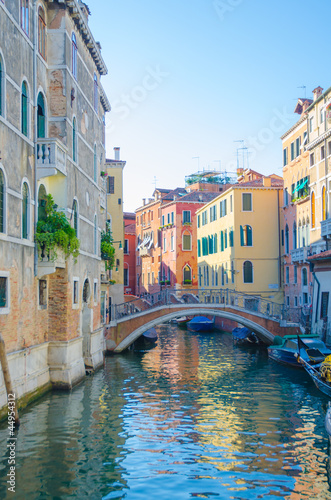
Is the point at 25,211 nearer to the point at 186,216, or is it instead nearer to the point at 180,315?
the point at 180,315

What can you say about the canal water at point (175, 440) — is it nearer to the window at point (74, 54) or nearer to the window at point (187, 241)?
the window at point (74, 54)

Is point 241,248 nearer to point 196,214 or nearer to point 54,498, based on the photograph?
point 196,214

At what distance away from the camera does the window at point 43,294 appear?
14.3 meters

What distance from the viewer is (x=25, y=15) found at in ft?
42.7

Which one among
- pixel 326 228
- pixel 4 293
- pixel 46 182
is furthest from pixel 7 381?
pixel 326 228

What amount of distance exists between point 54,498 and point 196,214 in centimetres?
3627

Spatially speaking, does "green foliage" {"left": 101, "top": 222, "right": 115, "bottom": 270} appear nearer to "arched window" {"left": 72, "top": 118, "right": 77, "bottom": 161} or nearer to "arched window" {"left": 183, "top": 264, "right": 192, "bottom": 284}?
"arched window" {"left": 72, "top": 118, "right": 77, "bottom": 161}

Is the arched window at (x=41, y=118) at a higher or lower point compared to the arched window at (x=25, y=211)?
higher

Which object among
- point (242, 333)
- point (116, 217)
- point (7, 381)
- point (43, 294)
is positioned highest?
point (116, 217)

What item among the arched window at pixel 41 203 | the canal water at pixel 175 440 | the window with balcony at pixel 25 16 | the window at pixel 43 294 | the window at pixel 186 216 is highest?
the window with balcony at pixel 25 16

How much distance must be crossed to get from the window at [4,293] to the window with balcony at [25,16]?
18.9 ft

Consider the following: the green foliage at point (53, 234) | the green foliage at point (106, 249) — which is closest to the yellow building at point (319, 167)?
the green foliage at point (106, 249)

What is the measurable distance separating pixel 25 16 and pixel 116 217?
1796 centimetres

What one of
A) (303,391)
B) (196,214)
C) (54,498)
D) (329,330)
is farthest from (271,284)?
(54,498)
